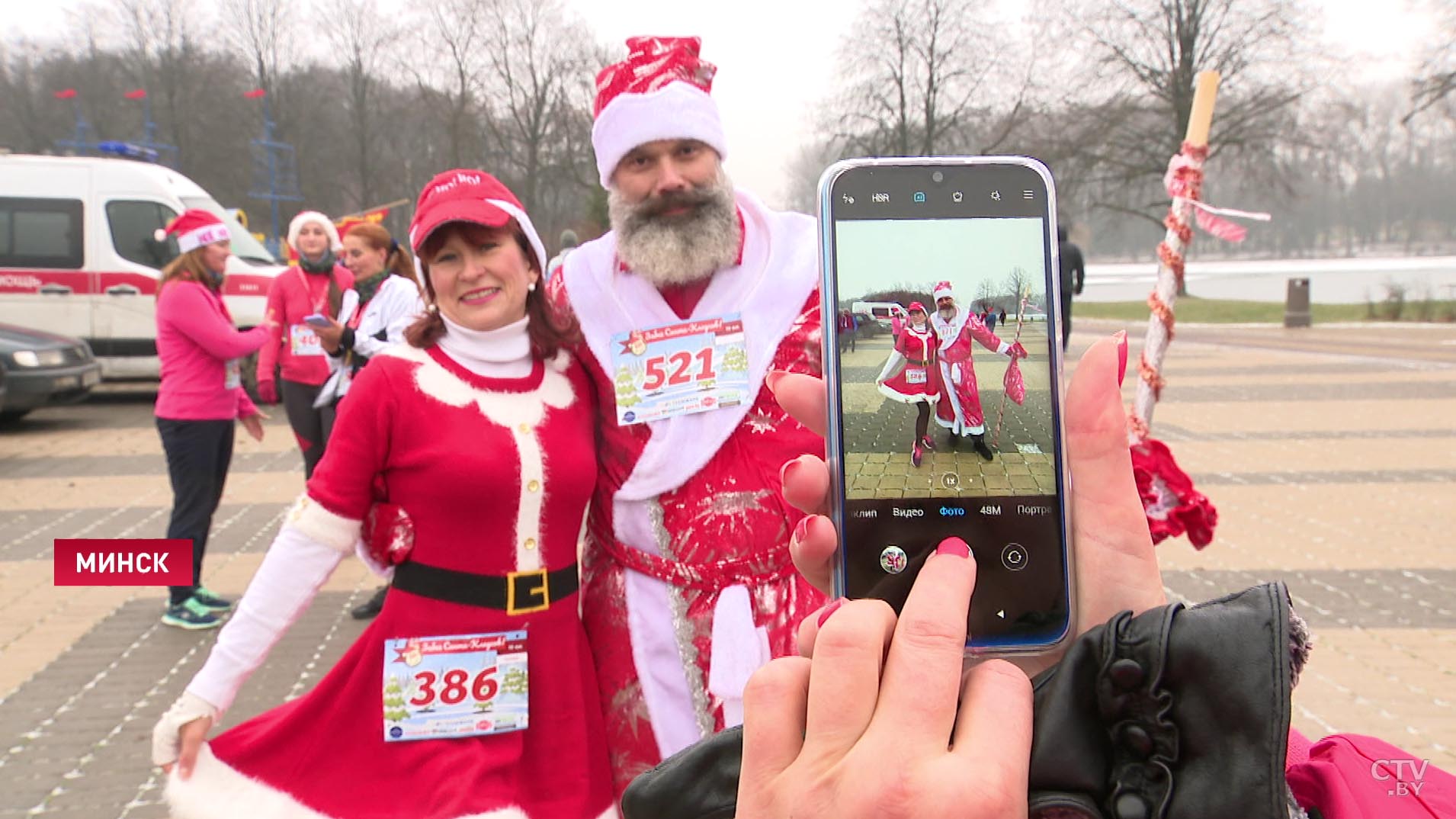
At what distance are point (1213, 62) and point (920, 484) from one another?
35.6 m

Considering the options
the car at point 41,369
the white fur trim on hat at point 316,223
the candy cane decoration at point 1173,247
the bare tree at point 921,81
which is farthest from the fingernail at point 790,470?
the bare tree at point 921,81

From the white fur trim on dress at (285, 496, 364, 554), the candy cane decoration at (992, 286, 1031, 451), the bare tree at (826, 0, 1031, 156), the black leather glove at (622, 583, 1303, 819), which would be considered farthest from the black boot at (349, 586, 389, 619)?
the bare tree at (826, 0, 1031, 156)

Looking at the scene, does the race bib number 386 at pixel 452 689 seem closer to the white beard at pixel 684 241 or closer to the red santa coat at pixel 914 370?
the white beard at pixel 684 241

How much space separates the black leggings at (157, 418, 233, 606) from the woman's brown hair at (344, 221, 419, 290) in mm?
1241

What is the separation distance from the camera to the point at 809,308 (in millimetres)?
2293

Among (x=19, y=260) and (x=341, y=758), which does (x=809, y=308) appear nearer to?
(x=341, y=758)

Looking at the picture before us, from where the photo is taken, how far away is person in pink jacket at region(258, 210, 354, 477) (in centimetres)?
596

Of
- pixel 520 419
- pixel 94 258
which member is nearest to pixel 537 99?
pixel 94 258

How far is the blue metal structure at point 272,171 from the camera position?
3170 centimetres

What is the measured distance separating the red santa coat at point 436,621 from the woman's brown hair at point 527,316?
0.36 ft

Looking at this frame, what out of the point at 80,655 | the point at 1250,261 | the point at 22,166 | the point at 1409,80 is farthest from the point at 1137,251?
the point at 80,655

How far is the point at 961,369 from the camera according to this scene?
1.16 metres

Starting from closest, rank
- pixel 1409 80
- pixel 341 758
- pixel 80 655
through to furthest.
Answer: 1. pixel 341 758
2. pixel 80 655
3. pixel 1409 80

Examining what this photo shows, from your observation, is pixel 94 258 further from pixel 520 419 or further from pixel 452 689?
pixel 452 689
